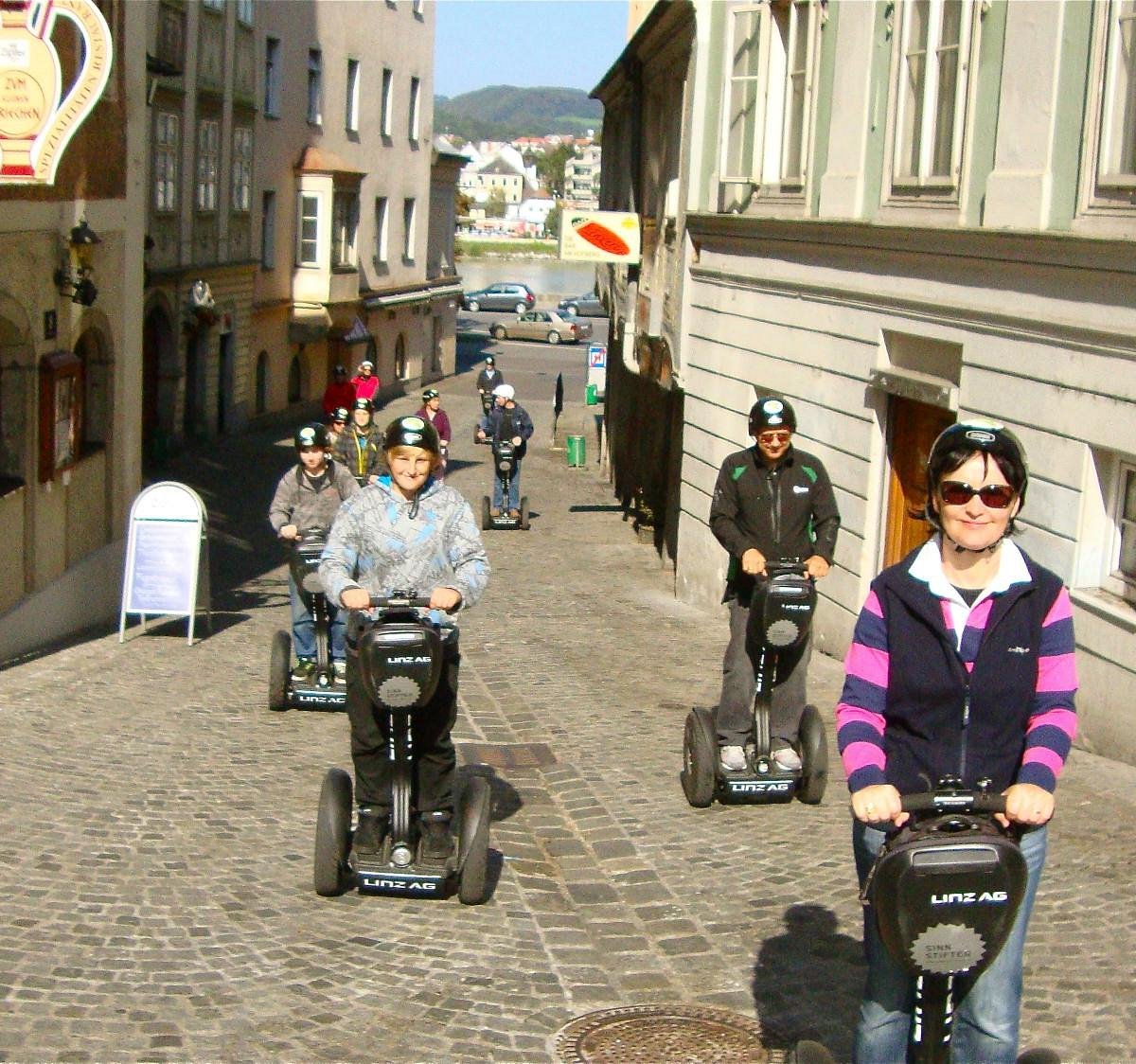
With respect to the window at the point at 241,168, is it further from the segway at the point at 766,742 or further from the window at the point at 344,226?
the segway at the point at 766,742

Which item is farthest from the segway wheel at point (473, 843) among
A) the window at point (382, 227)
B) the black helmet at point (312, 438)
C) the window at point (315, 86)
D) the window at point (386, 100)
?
the window at point (386, 100)

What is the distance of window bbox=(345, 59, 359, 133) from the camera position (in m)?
45.1

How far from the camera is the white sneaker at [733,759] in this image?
8414mm

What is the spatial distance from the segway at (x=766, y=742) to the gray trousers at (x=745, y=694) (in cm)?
3

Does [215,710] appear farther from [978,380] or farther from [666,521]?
[666,521]

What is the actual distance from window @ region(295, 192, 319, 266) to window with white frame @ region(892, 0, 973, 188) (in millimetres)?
29637

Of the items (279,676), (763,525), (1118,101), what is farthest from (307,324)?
(763,525)

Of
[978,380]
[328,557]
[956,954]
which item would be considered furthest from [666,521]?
[956,954]

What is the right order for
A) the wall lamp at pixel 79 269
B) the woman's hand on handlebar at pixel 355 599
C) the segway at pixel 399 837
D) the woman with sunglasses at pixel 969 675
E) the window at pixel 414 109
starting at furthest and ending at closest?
1. the window at pixel 414 109
2. the wall lamp at pixel 79 269
3. the segway at pixel 399 837
4. the woman's hand on handlebar at pixel 355 599
5. the woman with sunglasses at pixel 969 675

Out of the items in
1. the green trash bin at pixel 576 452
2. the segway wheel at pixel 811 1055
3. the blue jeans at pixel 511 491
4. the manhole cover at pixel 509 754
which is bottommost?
the green trash bin at pixel 576 452

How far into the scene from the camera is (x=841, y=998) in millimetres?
5844

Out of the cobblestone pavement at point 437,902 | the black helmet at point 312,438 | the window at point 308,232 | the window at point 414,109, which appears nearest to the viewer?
the cobblestone pavement at point 437,902

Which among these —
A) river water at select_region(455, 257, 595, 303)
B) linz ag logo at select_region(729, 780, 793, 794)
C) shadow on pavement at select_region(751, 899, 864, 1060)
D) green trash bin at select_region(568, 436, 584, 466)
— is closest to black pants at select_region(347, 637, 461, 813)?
shadow on pavement at select_region(751, 899, 864, 1060)

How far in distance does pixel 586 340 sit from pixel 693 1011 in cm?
7050
